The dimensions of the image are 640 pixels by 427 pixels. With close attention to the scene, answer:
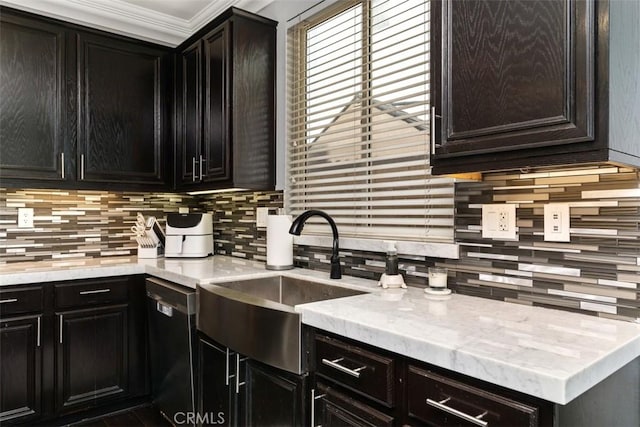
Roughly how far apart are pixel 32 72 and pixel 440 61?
2.34 metres

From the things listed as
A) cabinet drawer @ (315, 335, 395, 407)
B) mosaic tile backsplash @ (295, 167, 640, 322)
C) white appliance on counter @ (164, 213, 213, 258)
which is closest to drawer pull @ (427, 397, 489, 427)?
cabinet drawer @ (315, 335, 395, 407)

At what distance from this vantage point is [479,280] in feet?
5.07

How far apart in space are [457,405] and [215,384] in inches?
45.9

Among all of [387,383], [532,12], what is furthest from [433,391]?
[532,12]

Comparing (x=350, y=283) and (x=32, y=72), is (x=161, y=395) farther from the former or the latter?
(x=32, y=72)

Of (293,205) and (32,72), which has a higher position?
(32,72)

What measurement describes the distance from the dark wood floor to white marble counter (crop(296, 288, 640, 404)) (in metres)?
1.59

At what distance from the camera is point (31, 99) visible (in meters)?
2.45

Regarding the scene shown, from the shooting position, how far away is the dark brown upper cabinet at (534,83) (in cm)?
99

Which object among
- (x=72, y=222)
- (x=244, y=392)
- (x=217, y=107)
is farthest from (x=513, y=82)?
(x=72, y=222)

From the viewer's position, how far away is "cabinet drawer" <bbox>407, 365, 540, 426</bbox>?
2.86 feet

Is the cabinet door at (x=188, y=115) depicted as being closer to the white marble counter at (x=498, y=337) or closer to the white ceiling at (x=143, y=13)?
the white ceiling at (x=143, y=13)

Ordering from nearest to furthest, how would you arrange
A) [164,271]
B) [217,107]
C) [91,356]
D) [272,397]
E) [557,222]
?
[557,222] → [272,397] → [164,271] → [91,356] → [217,107]

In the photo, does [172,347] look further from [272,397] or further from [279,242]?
[272,397]
